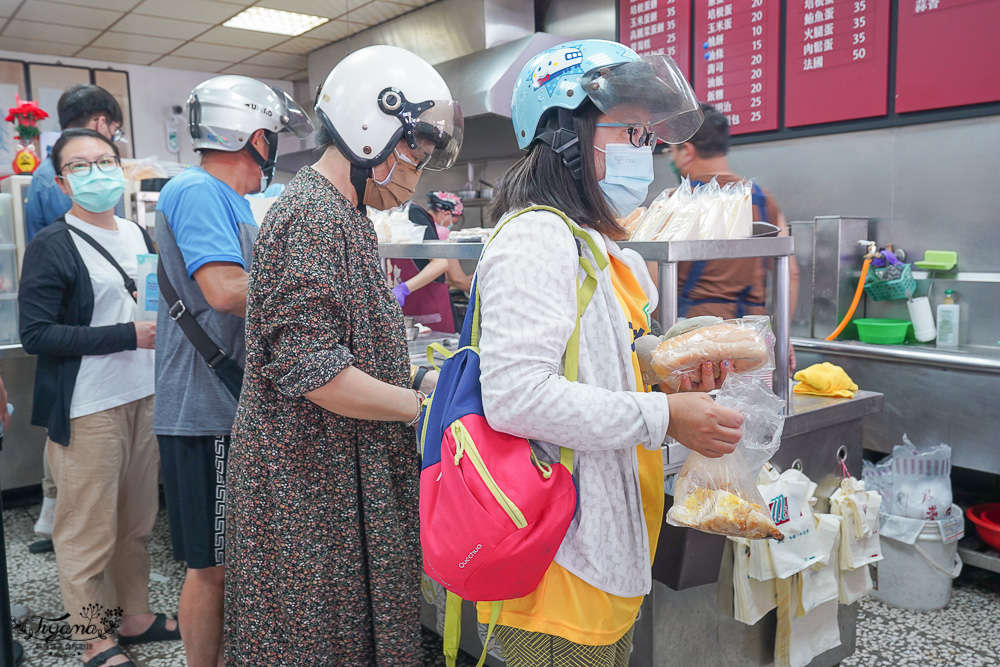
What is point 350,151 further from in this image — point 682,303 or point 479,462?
point 682,303

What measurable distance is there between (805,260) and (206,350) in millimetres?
2821

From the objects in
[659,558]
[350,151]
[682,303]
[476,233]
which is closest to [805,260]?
[682,303]

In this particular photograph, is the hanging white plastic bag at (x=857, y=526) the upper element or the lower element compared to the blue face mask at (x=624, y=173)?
lower

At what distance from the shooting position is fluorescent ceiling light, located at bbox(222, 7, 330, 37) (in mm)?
5812

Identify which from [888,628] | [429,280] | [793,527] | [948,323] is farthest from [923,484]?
[429,280]

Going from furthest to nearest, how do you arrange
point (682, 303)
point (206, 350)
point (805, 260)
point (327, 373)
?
1. point (805, 260)
2. point (682, 303)
3. point (206, 350)
4. point (327, 373)

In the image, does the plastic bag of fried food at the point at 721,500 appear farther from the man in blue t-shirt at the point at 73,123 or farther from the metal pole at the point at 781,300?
the man in blue t-shirt at the point at 73,123

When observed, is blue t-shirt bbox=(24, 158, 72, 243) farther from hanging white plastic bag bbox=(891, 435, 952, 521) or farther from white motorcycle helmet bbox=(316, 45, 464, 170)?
hanging white plastic bag bbox=(891, 435, 952, 521)

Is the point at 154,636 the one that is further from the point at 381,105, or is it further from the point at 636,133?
the point at 636,133

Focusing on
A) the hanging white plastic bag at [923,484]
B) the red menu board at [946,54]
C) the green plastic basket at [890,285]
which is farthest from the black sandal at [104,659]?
the red menu board at [946,54]

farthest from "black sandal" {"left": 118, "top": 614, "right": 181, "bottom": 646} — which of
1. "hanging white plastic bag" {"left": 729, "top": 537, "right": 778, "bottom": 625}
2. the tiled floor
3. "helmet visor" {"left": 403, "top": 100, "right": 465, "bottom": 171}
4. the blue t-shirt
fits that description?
"helmet visor" {"left": 403, "top": 100, "right": 465, "bottom": 171}

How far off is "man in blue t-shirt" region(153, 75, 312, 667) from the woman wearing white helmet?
41cm

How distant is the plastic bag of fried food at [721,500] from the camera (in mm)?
1271

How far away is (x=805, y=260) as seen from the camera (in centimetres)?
352
